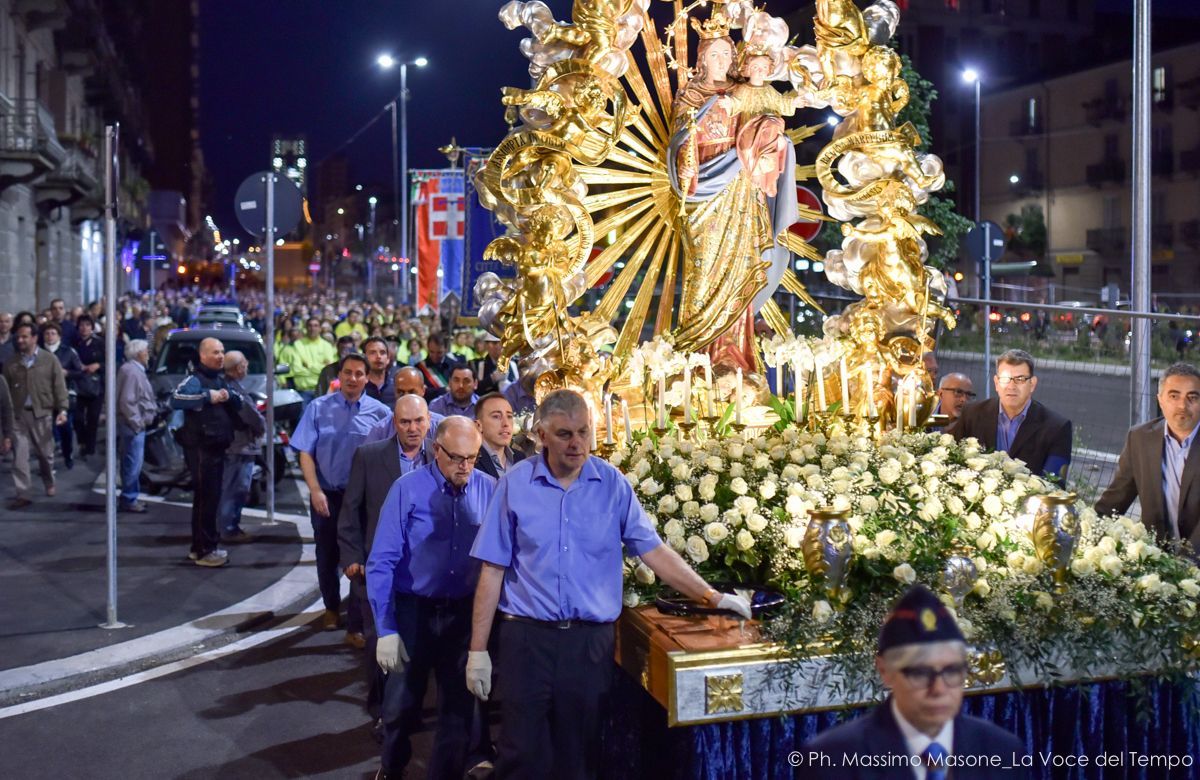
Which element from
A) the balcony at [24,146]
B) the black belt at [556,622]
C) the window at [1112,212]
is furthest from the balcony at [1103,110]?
the black belt at [556,622]

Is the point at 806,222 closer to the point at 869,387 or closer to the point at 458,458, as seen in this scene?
the point at 869,387

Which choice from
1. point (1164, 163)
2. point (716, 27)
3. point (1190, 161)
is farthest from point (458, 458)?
point (1164, 163)

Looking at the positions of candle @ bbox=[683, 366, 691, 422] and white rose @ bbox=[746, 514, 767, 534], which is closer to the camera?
white rose @ bbox=[746, 514, 767, 534]

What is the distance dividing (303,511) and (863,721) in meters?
11.6

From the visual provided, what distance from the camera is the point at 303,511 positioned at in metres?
14.1

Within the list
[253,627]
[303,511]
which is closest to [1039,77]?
[303,511]

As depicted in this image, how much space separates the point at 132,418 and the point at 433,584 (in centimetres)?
858

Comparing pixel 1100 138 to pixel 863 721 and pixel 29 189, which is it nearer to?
pixel 29 189

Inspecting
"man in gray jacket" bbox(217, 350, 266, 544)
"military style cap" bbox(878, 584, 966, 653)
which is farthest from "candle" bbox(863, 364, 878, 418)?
"man in gray jacket" bbox(217, 350, 266, 544)

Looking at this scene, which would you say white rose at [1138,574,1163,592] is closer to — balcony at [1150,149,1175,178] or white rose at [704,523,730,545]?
white rose at [704,523,730,545]

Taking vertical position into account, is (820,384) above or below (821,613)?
above

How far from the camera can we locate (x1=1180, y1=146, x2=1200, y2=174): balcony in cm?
4178

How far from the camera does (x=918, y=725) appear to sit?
3037 millimetres

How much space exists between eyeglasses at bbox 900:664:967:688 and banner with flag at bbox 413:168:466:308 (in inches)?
575
